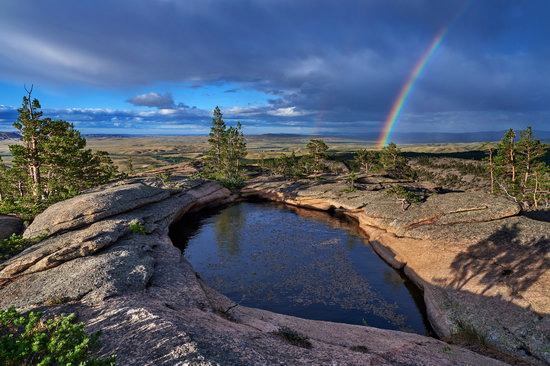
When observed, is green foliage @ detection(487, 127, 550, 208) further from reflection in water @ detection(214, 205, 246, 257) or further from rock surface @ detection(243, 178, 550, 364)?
reflection in water @ detection(214, 205, 246, 257)

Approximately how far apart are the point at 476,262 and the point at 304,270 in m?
16.0

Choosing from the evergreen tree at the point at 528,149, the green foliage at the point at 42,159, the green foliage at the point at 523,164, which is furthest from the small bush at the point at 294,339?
the evergreen tree at the point at 528,149

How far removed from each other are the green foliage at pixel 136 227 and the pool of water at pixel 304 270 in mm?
7032

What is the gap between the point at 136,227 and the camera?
3438 cm

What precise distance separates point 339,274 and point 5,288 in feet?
90.5

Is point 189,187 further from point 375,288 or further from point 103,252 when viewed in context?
point 375,288

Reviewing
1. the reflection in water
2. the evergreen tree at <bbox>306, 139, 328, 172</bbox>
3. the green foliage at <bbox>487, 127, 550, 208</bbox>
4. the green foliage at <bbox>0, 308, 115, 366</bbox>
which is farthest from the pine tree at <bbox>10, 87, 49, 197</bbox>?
the green foliage at <bbox>487, 127, 550, 208</bbox>

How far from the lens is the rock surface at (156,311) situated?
45.2 ft

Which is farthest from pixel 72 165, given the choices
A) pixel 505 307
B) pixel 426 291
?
pixel 505 307

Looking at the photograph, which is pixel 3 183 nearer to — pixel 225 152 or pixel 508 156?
pixel 225 152

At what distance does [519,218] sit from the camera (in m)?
35.2

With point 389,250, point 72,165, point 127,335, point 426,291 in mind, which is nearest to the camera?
point 127,335

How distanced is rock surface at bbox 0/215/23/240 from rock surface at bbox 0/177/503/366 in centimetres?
315

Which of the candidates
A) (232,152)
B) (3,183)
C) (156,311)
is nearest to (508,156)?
(232,152)
